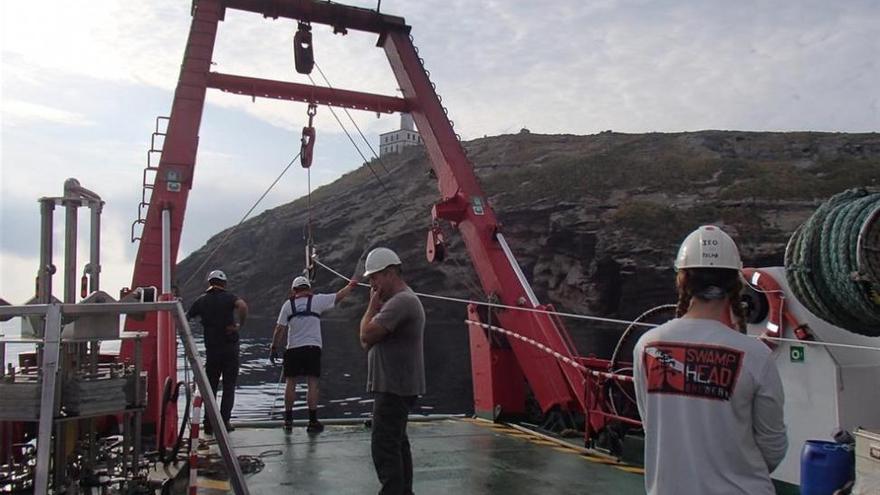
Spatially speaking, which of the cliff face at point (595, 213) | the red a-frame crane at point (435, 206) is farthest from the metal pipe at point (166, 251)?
the cliff face at point (595, 213)

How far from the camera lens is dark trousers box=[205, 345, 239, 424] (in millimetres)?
7520

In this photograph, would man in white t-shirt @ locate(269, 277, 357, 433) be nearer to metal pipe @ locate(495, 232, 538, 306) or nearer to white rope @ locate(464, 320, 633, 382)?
white rope @ locate(464, 320, 633, 382)

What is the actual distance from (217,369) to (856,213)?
597 centimetres

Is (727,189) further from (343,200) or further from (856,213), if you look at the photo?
(856,213)

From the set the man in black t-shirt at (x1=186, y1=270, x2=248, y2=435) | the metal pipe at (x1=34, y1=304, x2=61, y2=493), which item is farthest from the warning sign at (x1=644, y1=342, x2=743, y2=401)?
the man in black t-shirt at (x1=186, y1=270, x2=248, y2=435)

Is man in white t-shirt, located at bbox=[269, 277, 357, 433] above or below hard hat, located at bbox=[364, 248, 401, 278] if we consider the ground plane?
below

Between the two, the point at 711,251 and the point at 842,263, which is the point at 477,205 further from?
the point at 711,251

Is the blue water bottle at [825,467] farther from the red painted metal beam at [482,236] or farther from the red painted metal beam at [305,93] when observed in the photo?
the red painted metal beam at [305,93]

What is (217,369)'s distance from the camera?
7559mm

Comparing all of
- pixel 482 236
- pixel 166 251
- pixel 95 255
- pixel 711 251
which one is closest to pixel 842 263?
pixel 711 251

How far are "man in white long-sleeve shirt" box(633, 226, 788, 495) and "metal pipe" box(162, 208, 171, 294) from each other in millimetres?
5768

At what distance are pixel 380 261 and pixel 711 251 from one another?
2641 mm

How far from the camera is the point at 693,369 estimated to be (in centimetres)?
225

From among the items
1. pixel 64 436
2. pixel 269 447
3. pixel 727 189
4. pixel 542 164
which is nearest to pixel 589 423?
pixel 269 447
